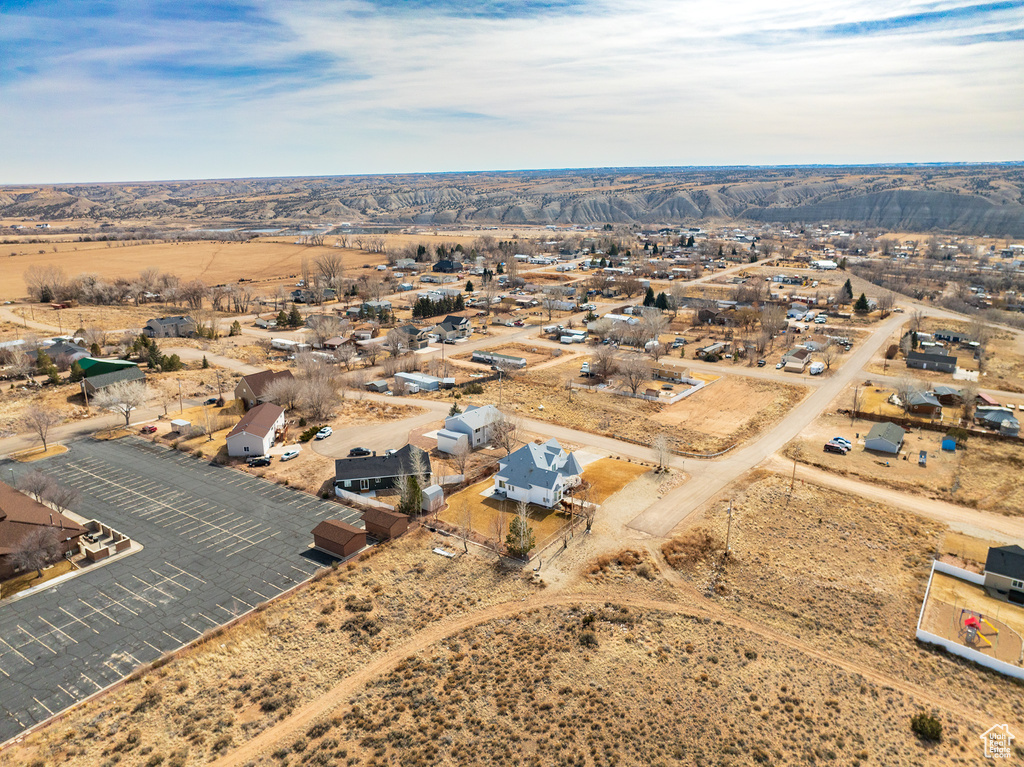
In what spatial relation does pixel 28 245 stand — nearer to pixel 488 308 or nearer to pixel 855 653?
pixel 488 308

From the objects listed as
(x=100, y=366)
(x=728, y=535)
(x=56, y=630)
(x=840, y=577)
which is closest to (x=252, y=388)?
(x=100, y=366)

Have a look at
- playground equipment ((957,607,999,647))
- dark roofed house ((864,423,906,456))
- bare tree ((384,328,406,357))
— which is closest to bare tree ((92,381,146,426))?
bare tree ((384,328,406,357))

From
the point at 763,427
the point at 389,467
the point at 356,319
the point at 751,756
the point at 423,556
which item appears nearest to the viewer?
the point at 751,756

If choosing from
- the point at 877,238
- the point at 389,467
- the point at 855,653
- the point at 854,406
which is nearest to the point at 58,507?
the point at 389,467

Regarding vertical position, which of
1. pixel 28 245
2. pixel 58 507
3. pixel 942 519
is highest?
pixel 28 245

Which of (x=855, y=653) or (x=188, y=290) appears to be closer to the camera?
(x=855, y=653)

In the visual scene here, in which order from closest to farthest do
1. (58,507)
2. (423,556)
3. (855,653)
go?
1. (855,653)
2. (423,556)
3. (58,507)

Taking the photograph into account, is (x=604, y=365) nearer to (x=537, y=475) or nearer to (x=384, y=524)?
(x=537, y=475)
